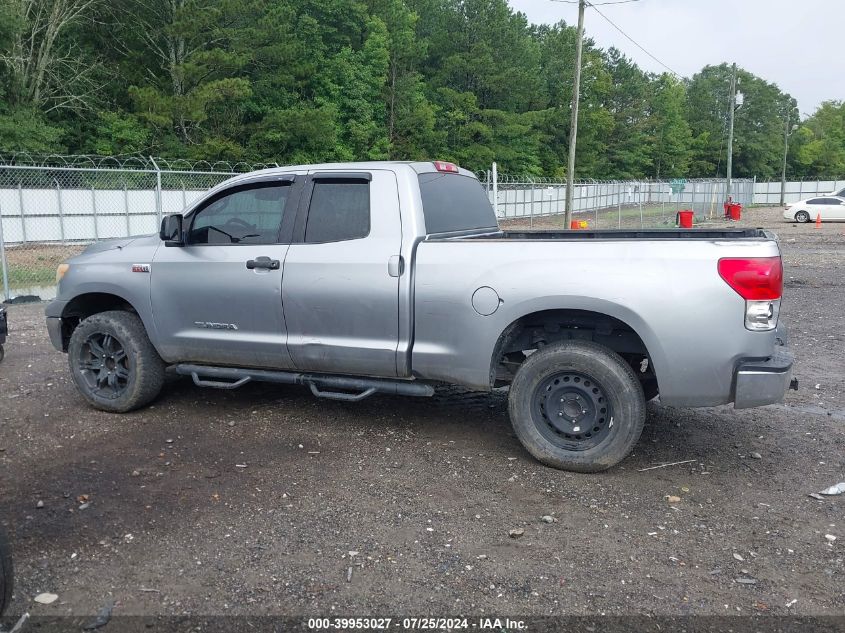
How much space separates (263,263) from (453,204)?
1.53 m

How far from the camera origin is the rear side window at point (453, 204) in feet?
18.2

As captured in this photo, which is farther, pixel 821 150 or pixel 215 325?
pixel 821 150

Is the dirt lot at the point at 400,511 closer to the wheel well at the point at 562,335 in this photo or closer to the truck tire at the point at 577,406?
the truck tire at the point at 577,406

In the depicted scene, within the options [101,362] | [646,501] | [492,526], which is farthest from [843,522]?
[101,362]

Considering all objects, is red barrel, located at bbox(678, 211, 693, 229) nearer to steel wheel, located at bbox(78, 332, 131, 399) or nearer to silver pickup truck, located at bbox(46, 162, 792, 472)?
silver pickup truck, located at bbox(46, 162, 792, 472)

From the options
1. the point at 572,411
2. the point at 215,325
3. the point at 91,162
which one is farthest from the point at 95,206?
the point at 572,411

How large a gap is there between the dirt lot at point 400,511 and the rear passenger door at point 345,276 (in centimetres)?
69

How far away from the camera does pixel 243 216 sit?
5.88m

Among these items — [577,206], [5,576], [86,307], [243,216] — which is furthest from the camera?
[577,206]

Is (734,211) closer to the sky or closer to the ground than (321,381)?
closer to the sky

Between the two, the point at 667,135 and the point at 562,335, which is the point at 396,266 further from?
the point at 667,135

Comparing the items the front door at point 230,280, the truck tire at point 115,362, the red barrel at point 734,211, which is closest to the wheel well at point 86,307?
the truck tire at point 115,362

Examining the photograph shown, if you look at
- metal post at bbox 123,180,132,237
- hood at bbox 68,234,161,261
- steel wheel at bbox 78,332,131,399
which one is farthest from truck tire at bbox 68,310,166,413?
metal post at bbox 123,180,132,237

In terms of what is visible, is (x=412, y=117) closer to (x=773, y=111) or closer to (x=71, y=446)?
(x=71, y=446)
